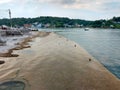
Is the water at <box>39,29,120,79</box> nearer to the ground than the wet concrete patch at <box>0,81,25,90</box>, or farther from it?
nearer to the ground

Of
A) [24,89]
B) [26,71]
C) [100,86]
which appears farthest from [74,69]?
[24,89]

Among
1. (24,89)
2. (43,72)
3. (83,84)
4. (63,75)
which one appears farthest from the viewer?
(43,72)

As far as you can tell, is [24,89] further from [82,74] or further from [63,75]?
[82,74]

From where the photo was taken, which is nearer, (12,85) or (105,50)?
(12,85)

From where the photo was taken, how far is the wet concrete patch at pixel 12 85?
1270 centimetres

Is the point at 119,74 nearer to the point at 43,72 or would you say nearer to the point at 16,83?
the point at 43,72

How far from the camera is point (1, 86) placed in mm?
13086

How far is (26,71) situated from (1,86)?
401cm

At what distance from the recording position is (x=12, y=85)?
13203 millimetres

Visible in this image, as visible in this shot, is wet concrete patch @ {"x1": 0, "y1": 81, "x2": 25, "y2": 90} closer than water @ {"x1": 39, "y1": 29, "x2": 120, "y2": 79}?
Yes

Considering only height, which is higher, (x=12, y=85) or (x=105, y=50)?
(x=12, y=85)

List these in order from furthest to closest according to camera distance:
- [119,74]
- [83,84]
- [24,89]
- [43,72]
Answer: [119,74], [43,72], [83,84], [24,89]

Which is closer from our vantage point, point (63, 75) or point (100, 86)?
point (100, 86)

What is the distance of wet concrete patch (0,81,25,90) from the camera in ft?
41.7
